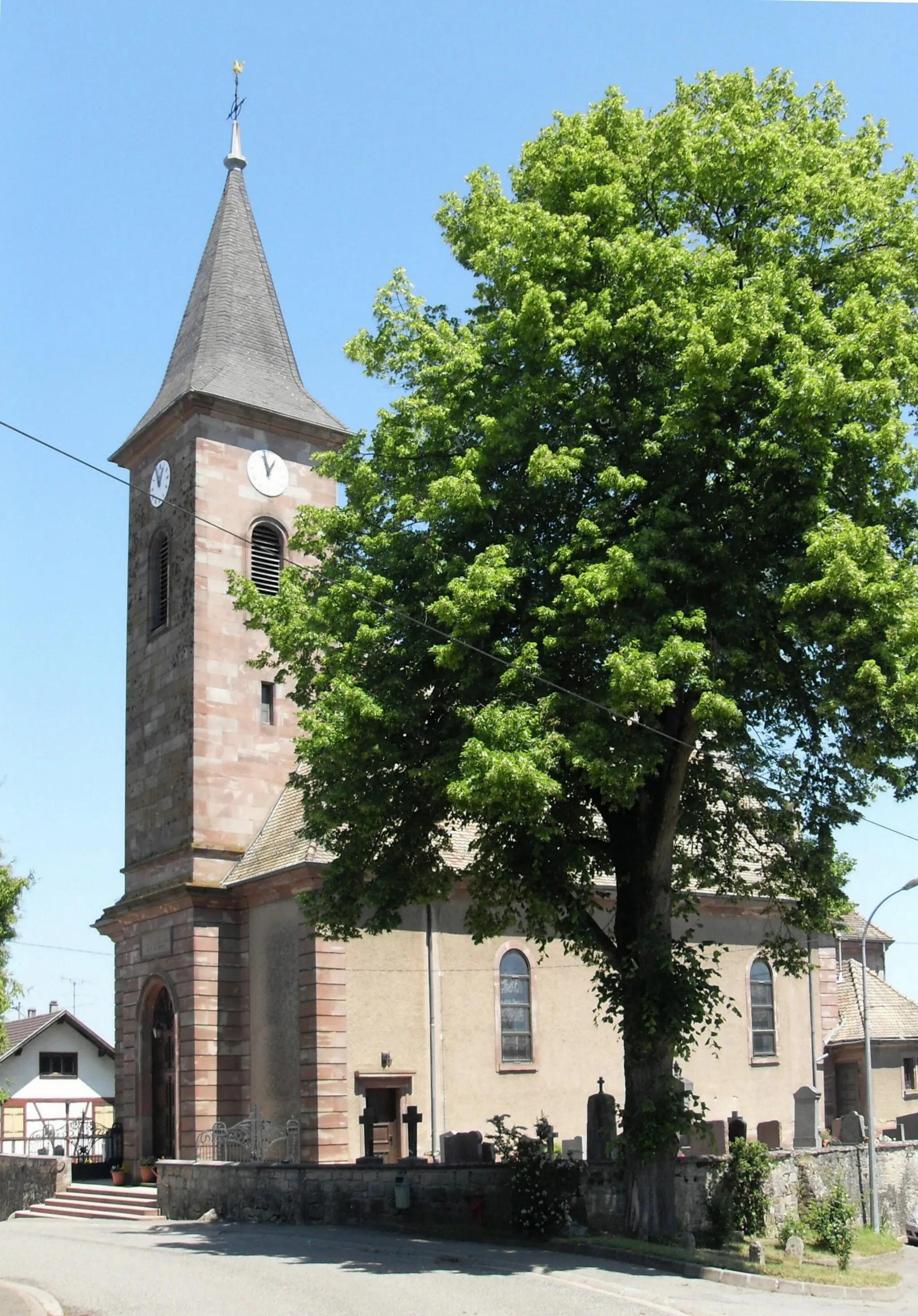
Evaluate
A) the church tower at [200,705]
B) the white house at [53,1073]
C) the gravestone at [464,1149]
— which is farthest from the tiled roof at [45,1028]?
the gravestone at [464,1149]

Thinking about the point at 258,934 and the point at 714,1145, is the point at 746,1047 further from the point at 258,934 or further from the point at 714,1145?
the point at 258,934

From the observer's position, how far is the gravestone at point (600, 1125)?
23.4m

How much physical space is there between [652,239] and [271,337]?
18.9m

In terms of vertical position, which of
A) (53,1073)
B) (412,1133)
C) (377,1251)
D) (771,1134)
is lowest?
(53,1073)

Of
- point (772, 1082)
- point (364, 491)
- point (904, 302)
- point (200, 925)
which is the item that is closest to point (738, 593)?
point (904, 302)

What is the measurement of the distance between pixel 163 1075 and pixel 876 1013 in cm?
2419

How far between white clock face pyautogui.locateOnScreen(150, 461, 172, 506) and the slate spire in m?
1.16

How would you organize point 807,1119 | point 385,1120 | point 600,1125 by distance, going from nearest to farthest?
point 600,1125 < point 385,1120 < point 807,1119

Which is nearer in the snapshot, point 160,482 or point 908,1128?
point 908,1128

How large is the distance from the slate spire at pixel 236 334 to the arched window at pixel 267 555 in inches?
113

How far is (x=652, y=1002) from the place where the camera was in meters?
19.4

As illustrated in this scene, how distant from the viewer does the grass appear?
18625 mm

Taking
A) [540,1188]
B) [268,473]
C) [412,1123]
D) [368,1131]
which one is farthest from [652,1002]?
[268,473]

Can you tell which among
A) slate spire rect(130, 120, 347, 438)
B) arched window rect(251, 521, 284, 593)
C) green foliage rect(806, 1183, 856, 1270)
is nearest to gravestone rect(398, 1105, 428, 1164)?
green foliage rect(806, 1183, 856, 1270)
